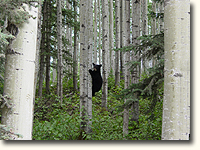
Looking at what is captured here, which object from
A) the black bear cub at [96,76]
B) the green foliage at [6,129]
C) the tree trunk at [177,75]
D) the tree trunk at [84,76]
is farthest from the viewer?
the black bear cub at [96,76]

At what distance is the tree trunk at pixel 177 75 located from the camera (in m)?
1.99

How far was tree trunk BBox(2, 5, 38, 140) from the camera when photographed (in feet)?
5.24

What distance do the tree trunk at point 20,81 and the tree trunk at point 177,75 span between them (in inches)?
53.2

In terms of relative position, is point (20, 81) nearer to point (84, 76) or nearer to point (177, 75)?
point (177, 75)

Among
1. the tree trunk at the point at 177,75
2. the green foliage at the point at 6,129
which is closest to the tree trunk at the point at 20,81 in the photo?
the green foliage at the point at 6,129

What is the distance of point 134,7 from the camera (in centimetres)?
525

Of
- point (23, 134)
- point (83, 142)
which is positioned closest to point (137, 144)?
point (83, 142)

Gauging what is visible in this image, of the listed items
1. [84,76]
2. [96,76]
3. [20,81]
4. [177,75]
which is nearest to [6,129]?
[20,81]

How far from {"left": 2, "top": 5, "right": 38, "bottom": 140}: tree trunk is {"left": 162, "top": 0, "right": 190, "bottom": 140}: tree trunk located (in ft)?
4.44

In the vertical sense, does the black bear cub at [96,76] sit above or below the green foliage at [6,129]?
above

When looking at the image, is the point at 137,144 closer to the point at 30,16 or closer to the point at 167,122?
the point at 167,122

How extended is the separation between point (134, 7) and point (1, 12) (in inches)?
165

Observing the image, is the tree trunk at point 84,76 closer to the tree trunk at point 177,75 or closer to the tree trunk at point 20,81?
the tree trunk at point 177,75

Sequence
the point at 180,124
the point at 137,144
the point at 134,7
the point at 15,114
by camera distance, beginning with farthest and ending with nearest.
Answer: the point at 134,7 → the point at 137,144 → the point at 180,124 → the point at 15,114
